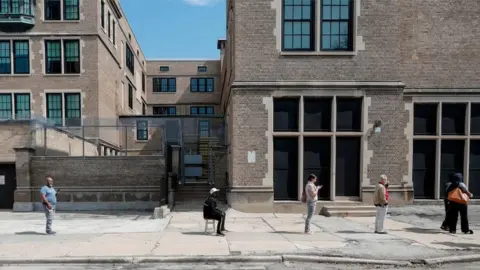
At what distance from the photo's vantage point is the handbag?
10.5m

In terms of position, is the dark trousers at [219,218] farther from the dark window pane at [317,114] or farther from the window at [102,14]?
the window at [102,14]

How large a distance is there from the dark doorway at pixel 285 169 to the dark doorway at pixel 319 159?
0.49 metres

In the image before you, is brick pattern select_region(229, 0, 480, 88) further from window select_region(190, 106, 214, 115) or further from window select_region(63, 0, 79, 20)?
window select_region(190, 106, 214, 115)

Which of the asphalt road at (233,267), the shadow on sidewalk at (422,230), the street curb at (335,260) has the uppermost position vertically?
the street curb at (335,260)

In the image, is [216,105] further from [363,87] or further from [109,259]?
[109,259]

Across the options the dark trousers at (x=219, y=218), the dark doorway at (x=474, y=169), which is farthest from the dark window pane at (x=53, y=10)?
the dark doorway at (x=474, y=169)

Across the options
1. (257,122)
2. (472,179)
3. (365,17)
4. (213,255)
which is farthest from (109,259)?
(472,179)

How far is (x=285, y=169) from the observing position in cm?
1562

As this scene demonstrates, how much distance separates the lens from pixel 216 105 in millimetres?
49344

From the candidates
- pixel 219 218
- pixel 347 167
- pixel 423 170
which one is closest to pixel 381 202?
pixel 219 218

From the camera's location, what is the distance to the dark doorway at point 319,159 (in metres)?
15.6

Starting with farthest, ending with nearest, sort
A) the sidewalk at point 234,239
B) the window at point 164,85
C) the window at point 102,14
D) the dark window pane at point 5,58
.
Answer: the window at point 164,85, the window at point 102,14, the dark window pane at point 5,58, the sidewalk at point 234,239

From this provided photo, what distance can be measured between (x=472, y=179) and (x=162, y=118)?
22.3 metres

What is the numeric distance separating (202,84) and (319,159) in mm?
36715
